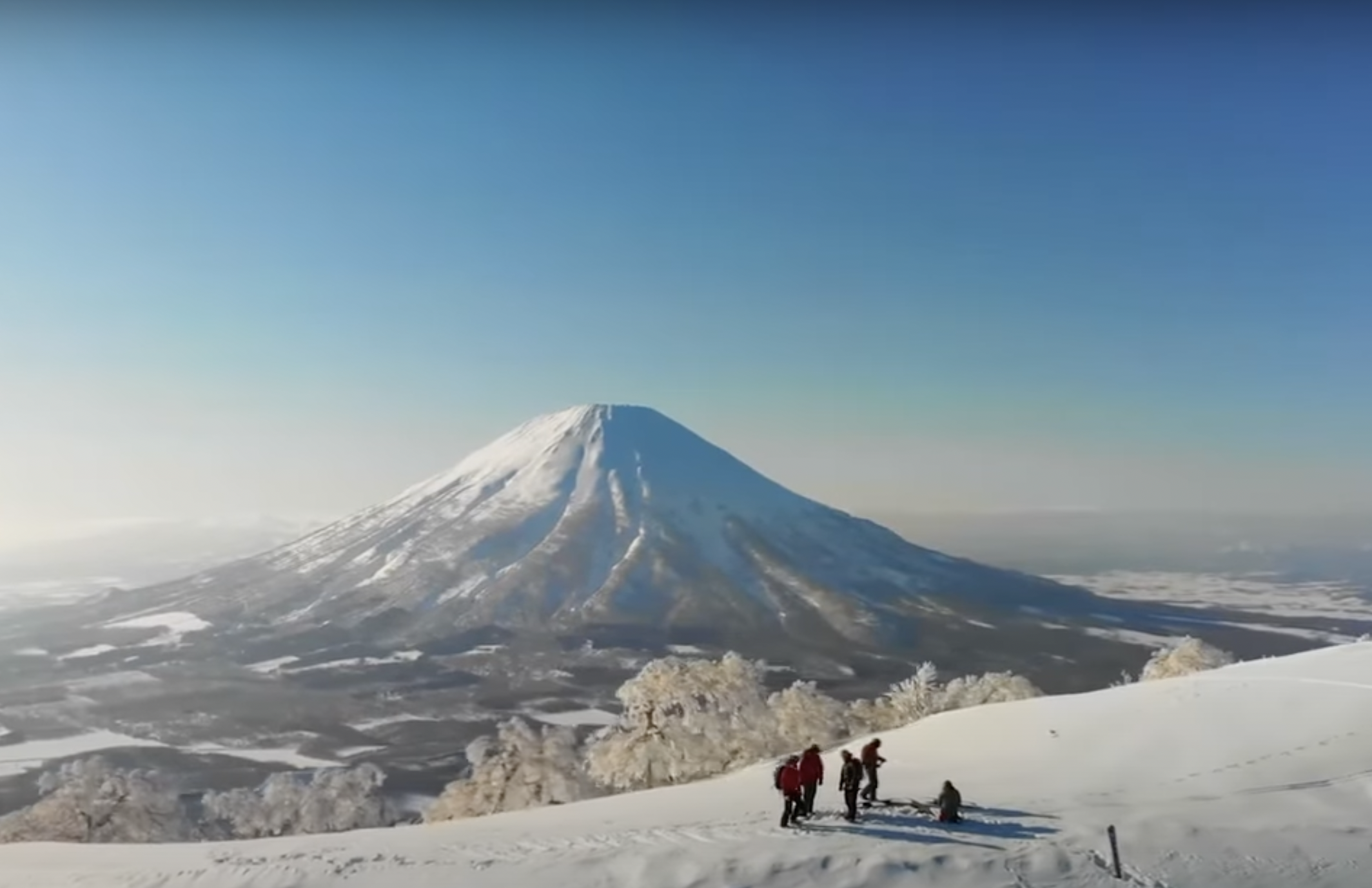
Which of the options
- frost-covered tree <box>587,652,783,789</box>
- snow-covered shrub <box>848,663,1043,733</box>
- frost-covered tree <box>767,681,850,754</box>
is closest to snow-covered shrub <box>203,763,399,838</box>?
frost-covered tree <box>587,652,783,789</box>

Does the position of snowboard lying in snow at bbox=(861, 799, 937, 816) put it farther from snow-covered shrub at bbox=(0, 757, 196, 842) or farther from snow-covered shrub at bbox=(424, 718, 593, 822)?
snow-covered shrub at bbox=(0, 757, 196, 842)

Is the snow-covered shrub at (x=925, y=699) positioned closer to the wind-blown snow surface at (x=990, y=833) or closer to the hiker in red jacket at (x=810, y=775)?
the wind-blown snow surface at (x=990, y=833)

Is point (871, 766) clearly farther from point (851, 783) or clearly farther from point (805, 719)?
point (805, 719)

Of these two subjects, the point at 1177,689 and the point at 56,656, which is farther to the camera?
the point at 56,656

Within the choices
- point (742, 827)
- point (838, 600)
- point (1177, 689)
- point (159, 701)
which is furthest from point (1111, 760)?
point (838, 600)

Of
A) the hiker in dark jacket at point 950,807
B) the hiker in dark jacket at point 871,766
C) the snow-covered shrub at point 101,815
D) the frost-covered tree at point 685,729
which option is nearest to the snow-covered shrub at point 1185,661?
the frost-covered tree at point 685,729

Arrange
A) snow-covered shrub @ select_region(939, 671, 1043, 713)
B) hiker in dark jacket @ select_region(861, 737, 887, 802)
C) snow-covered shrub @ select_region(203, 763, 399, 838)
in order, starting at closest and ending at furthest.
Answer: hiker in dark jacket @ select_region(861, 737, 887, 802)
snow-covered shrub @ select_region(203, 763, 399, 838)
snow-covered shrub @ select_region(939, 671, 1043, 713)

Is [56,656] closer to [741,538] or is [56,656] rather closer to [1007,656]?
[741,538]
